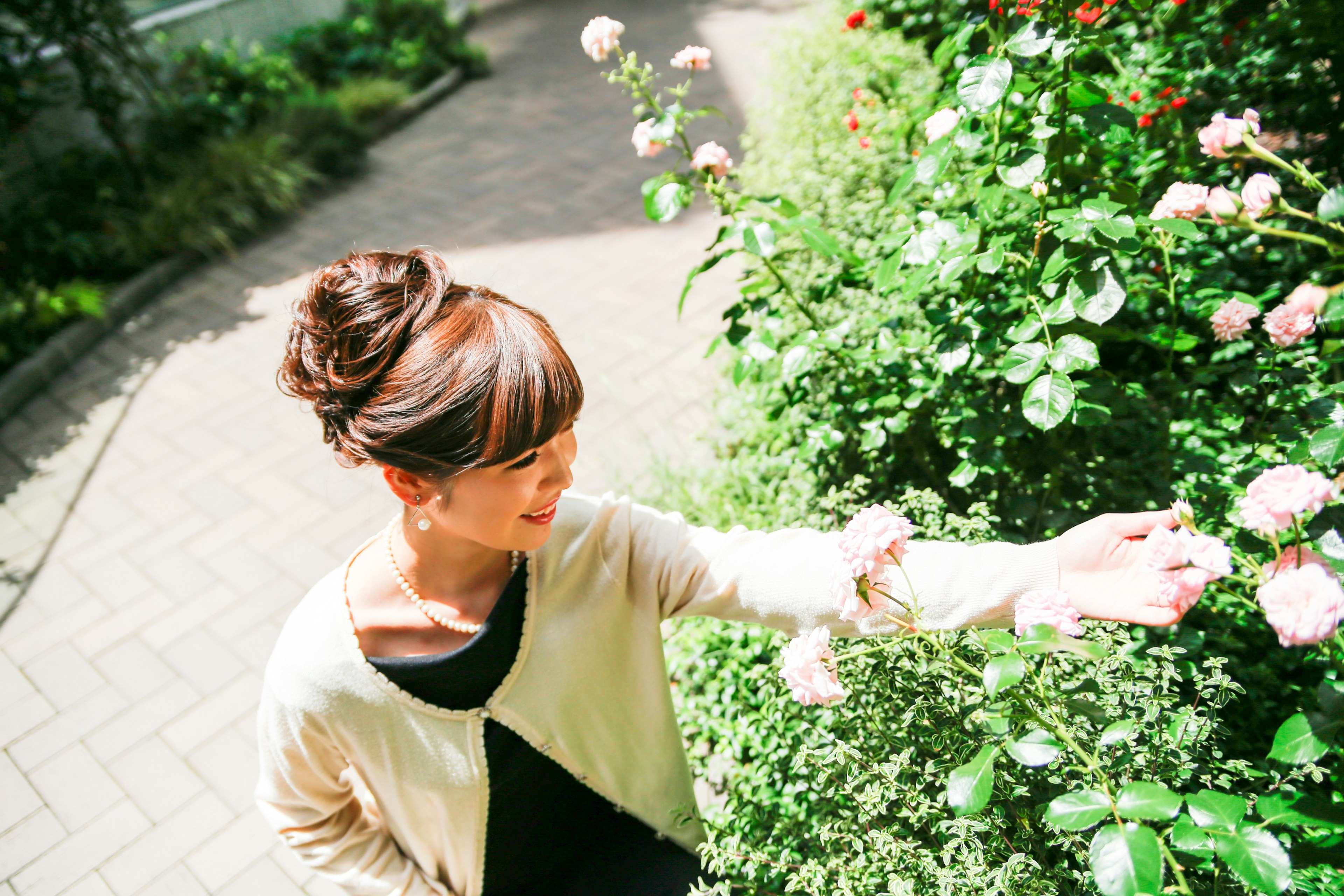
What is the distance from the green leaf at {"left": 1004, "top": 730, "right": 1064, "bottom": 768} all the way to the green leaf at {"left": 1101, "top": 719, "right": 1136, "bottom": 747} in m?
0.05

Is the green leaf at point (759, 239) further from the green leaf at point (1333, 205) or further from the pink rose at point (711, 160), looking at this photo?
the green leaf at point (1333, 205)

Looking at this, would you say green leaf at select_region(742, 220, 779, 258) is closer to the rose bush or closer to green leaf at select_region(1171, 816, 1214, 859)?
the rose bush

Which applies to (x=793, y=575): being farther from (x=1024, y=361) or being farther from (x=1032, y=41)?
(x=1032, y=41)

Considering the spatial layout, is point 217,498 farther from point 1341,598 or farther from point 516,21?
point 516,21

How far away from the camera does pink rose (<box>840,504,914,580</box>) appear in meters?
1.04

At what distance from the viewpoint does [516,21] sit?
1203cm

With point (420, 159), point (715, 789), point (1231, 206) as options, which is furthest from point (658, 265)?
point (1231, 206)

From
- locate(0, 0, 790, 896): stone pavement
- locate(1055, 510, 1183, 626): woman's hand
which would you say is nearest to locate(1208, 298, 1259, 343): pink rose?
locate(1055, 510, 1183, 626): woman's hand

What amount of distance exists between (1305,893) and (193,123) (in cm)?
886

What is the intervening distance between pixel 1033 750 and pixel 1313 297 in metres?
0.65

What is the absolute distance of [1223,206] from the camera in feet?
3.29

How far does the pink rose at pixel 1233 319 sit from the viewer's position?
152cm

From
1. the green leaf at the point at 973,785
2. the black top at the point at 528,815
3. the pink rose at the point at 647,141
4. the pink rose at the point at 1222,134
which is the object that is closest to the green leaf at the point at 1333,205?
the pink rose at the point at 1222,134

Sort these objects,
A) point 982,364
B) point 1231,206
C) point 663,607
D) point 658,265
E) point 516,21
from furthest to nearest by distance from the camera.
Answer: point 516,21 < point 658,265 < point 982,364 < point 663,607 < point 1231,206
